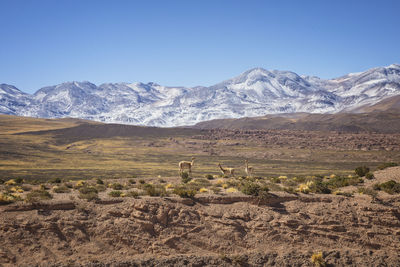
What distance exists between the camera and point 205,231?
67.5ft

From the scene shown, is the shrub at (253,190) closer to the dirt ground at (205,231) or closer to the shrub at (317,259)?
the dirt ground at (205,231)

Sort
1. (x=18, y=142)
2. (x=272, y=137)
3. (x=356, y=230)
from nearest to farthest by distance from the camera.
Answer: (x=356, y=230) → (x=18, y=142) → (x=272, y=137)

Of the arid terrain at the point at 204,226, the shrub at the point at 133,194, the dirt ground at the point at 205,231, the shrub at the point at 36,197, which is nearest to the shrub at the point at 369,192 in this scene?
the arid terrain at the point at 204,226

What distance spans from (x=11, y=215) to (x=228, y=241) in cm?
1139

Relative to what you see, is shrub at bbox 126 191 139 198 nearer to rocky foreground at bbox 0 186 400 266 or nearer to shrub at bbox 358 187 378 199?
rocky foreground at bbox 0 186 400 266

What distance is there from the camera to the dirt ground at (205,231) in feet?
60.0

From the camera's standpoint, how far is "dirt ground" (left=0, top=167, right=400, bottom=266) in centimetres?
1830

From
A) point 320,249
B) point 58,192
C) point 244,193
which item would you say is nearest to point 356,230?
point 320,249

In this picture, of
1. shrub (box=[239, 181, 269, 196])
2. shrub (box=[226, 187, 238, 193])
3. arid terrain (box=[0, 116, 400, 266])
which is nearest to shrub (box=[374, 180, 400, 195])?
arid terrain (box=[0, 116, 400, 266])

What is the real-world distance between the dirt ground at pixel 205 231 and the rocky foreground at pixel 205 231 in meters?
0.05

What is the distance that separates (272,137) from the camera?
15688 centimetres

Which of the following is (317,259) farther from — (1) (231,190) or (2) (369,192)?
(1) (231,190)

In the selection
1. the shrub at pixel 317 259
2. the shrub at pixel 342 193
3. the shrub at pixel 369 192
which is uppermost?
the shrub at pixel 369 192

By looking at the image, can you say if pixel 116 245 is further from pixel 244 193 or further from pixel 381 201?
pixel 381 201
